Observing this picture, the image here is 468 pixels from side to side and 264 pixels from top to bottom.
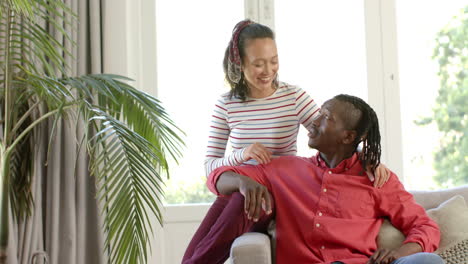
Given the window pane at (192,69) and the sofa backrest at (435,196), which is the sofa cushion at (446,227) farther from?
the window pane at (192,69)

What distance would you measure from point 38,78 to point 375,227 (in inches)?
53.5

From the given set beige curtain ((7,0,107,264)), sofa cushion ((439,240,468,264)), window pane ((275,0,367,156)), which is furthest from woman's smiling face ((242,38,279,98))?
window pane ((275,0,367,156))

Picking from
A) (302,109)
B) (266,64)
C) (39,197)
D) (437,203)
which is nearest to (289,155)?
(302,109)

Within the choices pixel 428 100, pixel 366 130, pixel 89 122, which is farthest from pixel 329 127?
pixel 428 100

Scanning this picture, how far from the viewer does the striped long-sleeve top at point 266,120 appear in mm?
2461

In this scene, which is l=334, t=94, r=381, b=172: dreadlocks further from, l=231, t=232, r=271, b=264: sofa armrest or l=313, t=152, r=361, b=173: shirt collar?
l=231, t=232, r=271, b=264: sofa armrest

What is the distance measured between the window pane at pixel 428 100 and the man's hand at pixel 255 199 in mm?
1750

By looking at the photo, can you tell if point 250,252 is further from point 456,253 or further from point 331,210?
Result: point 456,253

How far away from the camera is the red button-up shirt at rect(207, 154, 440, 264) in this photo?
2188mm

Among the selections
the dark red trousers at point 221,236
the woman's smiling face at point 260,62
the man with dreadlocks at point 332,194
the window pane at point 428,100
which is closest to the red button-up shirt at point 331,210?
the man with dreadlocks at point 332,194

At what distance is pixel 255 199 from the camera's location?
2082 mm

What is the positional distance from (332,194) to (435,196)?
452mm

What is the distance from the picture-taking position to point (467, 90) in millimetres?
3641

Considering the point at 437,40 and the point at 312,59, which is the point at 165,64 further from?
the point at 437,40
